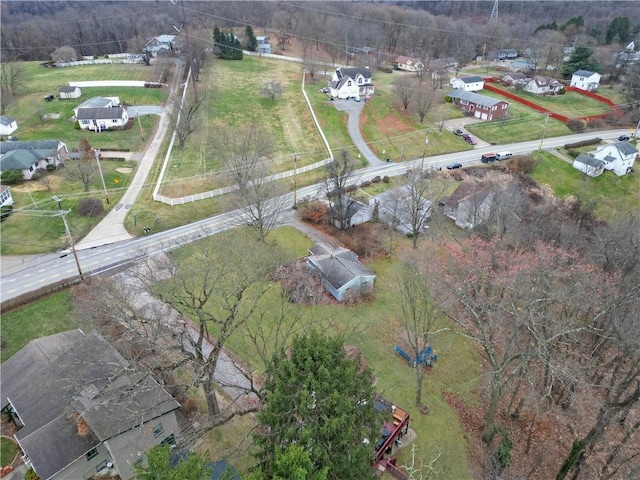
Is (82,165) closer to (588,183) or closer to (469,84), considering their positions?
(588,183)

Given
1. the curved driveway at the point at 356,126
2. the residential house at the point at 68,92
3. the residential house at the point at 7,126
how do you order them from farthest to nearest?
the residential house at the point at 68,92, the residential house at the point at 7,126, the curved driveway at the point at 356,126

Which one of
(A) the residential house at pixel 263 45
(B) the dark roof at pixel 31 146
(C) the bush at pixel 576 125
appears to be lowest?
(C) the bush at pixel 576 125

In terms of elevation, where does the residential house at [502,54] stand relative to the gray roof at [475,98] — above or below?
below

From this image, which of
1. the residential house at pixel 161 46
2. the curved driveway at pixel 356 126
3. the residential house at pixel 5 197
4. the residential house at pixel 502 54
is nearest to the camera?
the residential house at pixel 5 197

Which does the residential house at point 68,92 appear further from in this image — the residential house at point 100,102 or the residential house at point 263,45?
the residential house at point 263,45

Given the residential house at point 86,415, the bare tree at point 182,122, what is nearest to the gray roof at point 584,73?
the bare tree at point 182,122

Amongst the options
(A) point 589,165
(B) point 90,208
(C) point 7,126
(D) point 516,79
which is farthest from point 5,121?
(D) point 516,79

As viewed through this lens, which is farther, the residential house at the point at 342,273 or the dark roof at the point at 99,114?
the dark roof at the point at 99,114

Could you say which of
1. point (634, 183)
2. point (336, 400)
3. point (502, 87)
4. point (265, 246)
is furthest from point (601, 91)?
point (336, 400)
